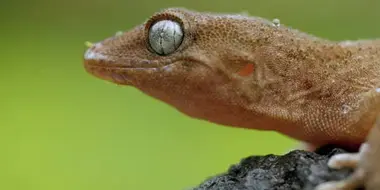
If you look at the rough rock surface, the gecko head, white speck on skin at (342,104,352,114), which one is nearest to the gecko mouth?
the gecko head

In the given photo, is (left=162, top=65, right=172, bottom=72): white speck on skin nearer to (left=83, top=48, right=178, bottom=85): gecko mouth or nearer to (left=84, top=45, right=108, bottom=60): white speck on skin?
(left=83, top=48, right=178, bottom=85): gecko mouth

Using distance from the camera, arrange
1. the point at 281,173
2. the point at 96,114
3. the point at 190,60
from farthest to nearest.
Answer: the point at 96,114
the point at 190,60
the point at 281,173

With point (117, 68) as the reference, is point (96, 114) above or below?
above

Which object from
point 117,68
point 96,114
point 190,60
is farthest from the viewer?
point 96,114

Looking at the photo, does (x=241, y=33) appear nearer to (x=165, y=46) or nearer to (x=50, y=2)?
(x=165, y=46)

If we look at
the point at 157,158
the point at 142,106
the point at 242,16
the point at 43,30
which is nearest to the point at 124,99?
the point at 142,106

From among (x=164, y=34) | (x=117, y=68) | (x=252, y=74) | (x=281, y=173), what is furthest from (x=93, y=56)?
(x=281, y=173)

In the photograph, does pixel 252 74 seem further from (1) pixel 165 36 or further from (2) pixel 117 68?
(2) pixel 117 68

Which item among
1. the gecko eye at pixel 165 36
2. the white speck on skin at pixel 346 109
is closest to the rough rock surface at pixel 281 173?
the white speck on skin at pixel 346 109
